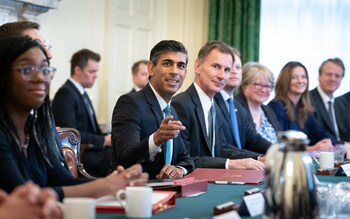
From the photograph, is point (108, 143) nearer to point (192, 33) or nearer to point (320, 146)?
point (320, 146)

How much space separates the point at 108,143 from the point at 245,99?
4.27ft

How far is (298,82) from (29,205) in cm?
459

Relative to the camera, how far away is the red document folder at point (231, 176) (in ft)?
9.63

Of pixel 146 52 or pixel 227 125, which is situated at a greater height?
pixel 146 52

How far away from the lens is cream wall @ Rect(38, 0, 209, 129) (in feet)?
20.9

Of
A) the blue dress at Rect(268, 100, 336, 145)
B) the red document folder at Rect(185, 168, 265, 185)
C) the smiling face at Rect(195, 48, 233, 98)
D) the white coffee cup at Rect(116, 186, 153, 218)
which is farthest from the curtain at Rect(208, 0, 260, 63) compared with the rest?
the white coffee cup at Rect(116, 186, 153, 218)

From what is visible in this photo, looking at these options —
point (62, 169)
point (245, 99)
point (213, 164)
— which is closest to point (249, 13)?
point (245, 99)

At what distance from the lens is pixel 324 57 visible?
292 inches

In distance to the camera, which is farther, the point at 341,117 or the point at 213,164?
the point at 341,117

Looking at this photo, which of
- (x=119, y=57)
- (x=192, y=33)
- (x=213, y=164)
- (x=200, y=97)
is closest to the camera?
(x=213, y=164)

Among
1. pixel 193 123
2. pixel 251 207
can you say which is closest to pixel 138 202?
pixel 251 207

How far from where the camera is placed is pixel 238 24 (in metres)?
7.59

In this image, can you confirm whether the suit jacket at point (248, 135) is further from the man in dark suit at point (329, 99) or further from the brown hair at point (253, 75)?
the man in dark suit at point (329, 99)

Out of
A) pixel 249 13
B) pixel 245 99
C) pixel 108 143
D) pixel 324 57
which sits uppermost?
pixel 249 13
